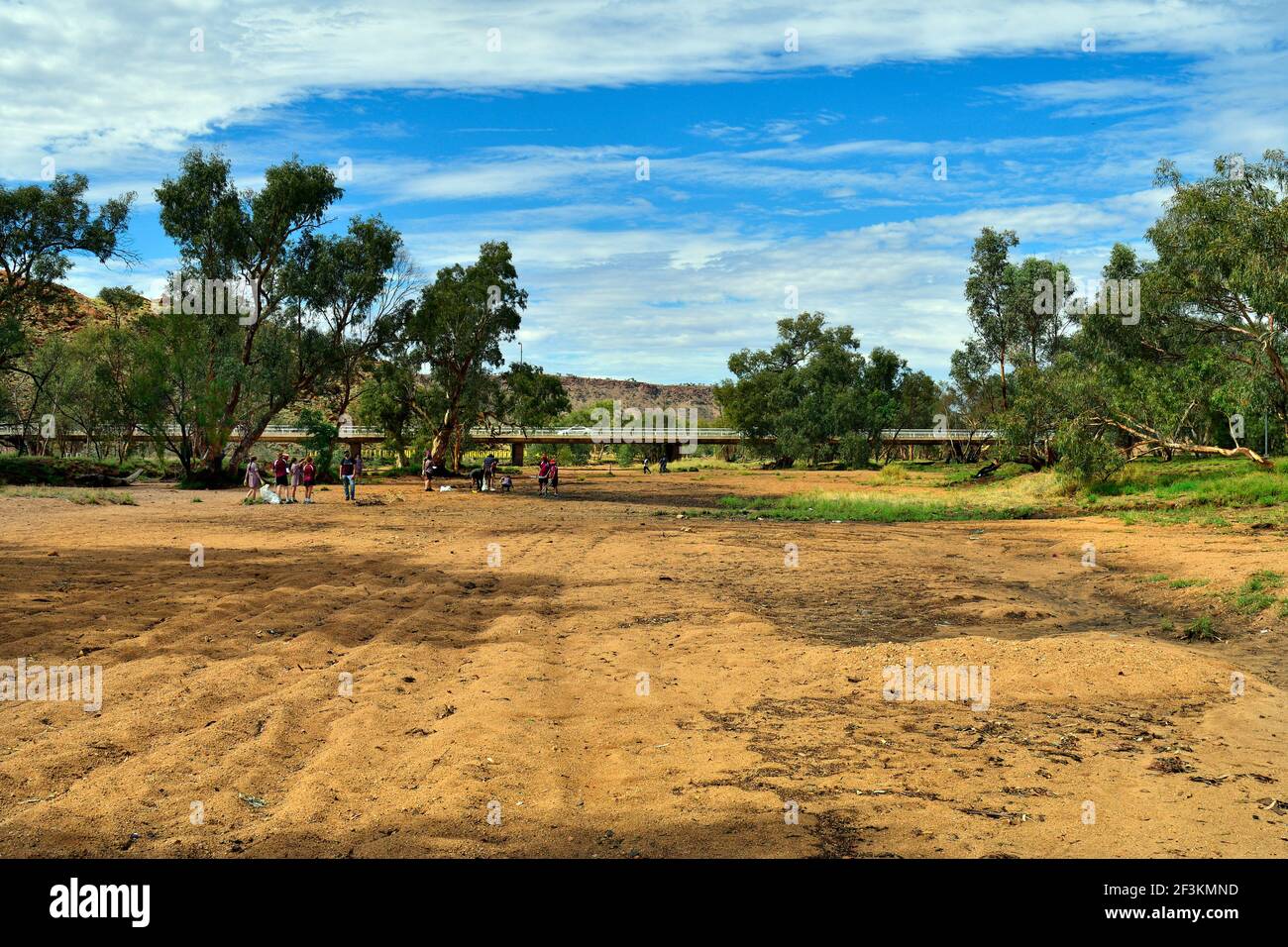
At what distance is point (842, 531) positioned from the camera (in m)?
27.8

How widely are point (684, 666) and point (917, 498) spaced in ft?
110

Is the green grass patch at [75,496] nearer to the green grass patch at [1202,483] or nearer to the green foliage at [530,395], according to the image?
the green foliage at [530,395]

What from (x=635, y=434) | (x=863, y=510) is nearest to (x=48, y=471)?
(x=863, y=510)

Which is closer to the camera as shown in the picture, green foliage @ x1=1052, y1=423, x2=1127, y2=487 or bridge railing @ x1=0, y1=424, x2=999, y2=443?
green foliage @ x1=1052, y1=423, x2=1127, y2=487

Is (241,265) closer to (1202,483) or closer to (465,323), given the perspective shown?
(465,323)

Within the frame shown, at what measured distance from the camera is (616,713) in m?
8.85

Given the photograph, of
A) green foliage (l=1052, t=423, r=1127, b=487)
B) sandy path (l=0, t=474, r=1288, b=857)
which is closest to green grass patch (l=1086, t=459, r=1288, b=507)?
green foliage (l=1052, t=423, r=1127, b=487)

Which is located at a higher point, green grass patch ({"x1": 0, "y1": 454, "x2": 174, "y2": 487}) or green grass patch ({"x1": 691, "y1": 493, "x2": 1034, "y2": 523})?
green grass patch ({"x1": 0, "y1": 454, "x2": 174, "y2": 487})

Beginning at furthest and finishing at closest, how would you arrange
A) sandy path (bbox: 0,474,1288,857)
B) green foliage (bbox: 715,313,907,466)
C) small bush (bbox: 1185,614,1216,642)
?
green foliage (bbox: 715,313,907,466)
small bush (bbox: 1185,614,1216,642)
sandy path (bbox: 0,474,1288,857)

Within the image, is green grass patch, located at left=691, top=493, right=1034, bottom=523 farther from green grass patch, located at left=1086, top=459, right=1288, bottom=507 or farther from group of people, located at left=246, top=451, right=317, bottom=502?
group of people, located at left=246, top=451, right=317, bottom=502

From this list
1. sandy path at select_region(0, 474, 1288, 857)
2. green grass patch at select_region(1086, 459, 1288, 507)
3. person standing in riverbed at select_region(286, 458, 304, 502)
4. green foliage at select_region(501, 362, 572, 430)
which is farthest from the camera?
green foliage at select_region(501, 362, 572, 430)

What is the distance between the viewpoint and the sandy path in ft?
20.0

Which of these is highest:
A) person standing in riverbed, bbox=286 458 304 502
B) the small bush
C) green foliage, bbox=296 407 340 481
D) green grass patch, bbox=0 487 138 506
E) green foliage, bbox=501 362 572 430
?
green foliage, bbox=501 362 572 430
